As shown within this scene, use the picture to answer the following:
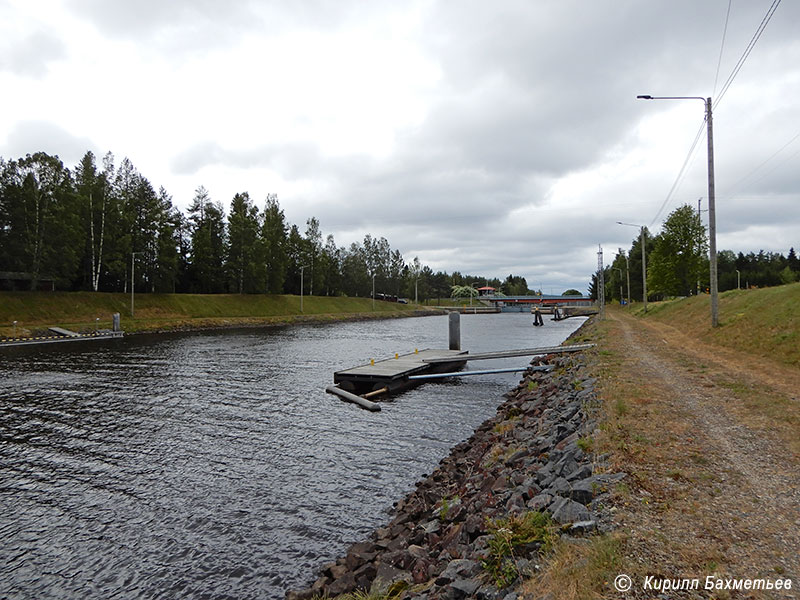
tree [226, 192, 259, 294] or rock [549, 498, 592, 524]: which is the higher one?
tree [226, 192, 259, 294]

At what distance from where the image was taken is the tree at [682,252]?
70188 millimetres

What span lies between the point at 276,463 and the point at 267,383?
14.1 meters

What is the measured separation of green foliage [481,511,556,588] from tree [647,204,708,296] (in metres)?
75.9

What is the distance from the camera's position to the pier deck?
25875 millimetres

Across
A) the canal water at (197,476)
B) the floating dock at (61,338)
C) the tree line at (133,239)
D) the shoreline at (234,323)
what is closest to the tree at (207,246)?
the tree line at (133,239)

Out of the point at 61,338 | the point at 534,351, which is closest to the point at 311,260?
the point at 61,338

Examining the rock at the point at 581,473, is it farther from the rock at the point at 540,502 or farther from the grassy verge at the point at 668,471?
the rock at the point at 540,502

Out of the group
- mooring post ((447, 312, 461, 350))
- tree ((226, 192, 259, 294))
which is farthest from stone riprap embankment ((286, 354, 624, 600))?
tree ((226, 192, 259, 294))

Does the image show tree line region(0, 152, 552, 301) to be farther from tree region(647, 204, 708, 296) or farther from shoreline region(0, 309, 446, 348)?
tree region(647, 204, 708, 296)

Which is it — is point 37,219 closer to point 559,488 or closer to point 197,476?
point 197,476

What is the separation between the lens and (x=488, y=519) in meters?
6.91

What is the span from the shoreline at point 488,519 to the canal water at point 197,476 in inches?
42.4

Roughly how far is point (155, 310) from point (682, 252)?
274 ft

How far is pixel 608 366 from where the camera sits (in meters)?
19.3
